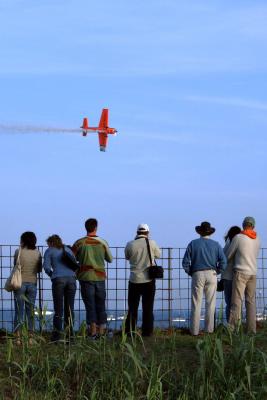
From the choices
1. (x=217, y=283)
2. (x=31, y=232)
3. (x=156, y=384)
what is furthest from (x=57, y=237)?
(x=156, y=384)

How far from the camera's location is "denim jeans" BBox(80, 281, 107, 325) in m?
15.3

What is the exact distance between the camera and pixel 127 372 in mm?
11773

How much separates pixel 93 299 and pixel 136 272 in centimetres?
80

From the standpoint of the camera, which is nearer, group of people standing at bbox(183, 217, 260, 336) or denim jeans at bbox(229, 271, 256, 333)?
group of people standing at bbox(183, 217, 260, 336)

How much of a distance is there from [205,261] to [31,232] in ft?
9.13

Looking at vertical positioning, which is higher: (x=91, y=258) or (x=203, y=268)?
(x=91, y=258)

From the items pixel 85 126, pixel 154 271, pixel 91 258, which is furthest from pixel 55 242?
pixel 85 126

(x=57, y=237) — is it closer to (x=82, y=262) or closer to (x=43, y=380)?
(x=82, y=262)

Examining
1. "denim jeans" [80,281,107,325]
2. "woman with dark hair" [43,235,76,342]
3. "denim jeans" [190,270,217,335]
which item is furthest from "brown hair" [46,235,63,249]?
"denim jeans" [190,270,217,335]

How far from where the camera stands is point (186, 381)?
12.1 metres

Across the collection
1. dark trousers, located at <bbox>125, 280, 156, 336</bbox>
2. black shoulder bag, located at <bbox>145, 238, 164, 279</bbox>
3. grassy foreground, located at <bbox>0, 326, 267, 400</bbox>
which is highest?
black shoulder bag, located at <bbox>145, 238, 164, 279</bbox>

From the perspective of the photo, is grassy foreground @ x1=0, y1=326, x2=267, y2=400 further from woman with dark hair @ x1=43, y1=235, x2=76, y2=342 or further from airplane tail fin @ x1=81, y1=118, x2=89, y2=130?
airplane tail fin @ x1=81, y1=118, x2=89, y2=130

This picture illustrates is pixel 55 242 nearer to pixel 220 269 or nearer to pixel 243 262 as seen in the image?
pixel 220 269

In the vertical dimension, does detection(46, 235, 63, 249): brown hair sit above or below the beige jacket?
above
